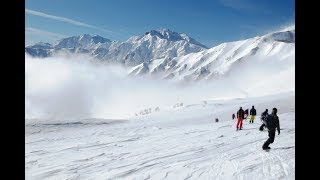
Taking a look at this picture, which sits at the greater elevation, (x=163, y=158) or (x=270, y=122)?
(x=270, y=122)

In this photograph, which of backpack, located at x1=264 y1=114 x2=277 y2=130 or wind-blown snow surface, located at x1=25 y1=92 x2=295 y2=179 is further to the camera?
backpack, located at x1=264 y1=114 x2=277 y2=130

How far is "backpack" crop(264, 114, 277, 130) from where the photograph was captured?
47.7 feet

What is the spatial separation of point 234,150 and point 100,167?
18.4ft

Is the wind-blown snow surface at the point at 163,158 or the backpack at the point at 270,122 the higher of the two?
the backpack at the point at 270,122

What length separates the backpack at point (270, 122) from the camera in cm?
1455

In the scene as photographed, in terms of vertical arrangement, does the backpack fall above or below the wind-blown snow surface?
above

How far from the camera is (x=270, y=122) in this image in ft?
48.0

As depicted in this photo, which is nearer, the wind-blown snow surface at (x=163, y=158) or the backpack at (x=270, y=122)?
the wind-blown snow surface at (x=163, y=158)
